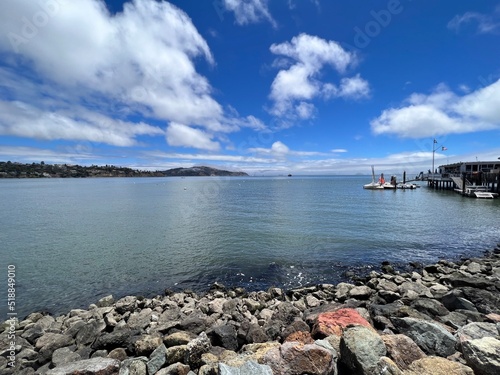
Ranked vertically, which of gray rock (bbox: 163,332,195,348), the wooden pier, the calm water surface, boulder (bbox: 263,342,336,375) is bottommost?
the calm water surface

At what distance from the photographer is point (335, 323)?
21.2 ft

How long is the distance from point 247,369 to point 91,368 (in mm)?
3408

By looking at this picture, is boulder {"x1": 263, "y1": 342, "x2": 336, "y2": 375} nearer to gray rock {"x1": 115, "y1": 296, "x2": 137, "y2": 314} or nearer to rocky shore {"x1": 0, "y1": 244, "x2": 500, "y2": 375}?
rocky shore {"x1": 0, "y1": 244, "x2": 500, "y2": 375}

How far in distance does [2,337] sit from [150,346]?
6.04 meters

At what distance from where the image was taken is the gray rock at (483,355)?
4.46 metres

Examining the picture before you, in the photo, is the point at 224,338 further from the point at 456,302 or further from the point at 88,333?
the point at 456,302

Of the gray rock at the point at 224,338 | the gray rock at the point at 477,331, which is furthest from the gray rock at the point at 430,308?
the gray rock at the point at 224,338

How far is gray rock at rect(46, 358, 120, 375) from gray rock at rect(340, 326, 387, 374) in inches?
191

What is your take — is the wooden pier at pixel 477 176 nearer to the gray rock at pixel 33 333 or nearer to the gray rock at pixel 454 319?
the gray rock at pixel 454 319

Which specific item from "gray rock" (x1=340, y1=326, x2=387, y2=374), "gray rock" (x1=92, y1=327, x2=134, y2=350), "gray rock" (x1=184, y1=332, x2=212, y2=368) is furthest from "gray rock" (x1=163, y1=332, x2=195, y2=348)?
"gray rock" (x1=340, y1=326, x2=387, y2=374)

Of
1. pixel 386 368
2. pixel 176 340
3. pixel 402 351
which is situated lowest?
pixel 176 340

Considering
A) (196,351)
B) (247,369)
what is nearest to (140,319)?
(196,351)

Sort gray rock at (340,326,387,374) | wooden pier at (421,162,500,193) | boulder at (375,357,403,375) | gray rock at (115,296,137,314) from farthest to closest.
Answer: wooden pier at (421,162,500,193)
gray rock at (115,296,137,314)
gray rock at (340,326,387,374)
boulder at (375,357,403,375)

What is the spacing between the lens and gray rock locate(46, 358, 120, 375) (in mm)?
5205
